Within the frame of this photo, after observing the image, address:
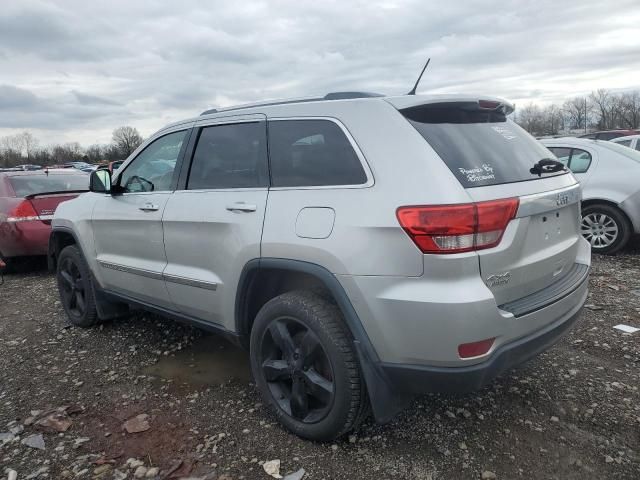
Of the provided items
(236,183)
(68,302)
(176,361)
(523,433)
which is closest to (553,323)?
(523,433)

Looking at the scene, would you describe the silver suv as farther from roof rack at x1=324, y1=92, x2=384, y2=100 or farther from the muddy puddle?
the muddy puddle

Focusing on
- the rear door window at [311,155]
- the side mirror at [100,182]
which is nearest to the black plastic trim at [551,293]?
the rear door window at [311,155]

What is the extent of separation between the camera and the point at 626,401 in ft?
10.1

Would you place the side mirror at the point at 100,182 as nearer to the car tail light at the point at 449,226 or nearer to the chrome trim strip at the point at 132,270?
the chrome trim strip at the point at 132,270

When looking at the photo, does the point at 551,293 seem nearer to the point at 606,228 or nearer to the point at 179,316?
the point at 179,316

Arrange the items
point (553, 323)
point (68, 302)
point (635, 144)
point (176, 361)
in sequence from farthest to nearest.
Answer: point (635, 144) < point (68, 302) < point (176, 361) < point (553, 323)

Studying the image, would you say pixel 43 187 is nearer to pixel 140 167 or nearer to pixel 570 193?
pixel 140 167

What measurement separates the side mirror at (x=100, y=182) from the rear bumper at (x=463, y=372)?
2.82 meters

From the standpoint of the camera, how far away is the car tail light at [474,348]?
2.27 meters

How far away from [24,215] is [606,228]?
758 cm

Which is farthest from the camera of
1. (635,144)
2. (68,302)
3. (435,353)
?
(635,144)

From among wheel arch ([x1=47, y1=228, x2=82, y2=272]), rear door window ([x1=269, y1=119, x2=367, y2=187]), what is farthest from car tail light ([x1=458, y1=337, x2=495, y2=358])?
wheel arch ([x1=47, y1=228, x2=82, y2=272])

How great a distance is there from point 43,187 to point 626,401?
7573 millimetres

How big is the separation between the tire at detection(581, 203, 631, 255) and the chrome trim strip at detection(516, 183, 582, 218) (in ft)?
13.8
